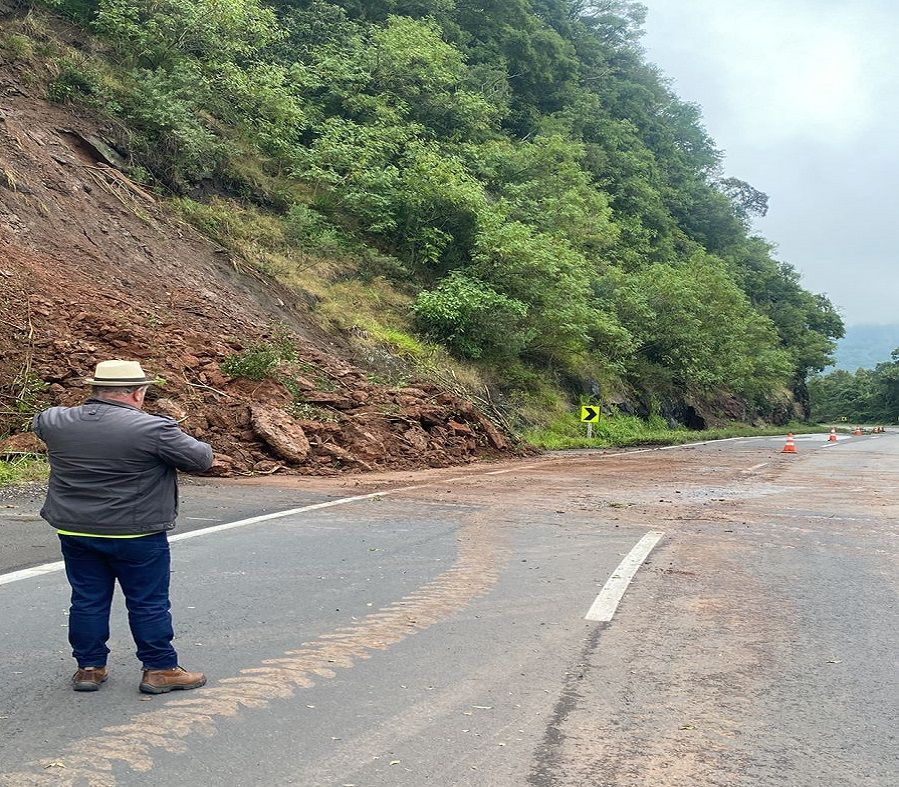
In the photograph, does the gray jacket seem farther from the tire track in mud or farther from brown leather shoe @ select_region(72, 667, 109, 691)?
the tire track in mud

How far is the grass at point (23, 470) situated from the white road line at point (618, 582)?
7886 millimetres

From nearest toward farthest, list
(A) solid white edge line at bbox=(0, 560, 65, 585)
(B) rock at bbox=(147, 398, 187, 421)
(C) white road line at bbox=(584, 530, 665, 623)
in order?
(C) white road line at bbox=(584, 530, 665, 623) → (A) solid white edge line at bbox=(0, 560, 65, 585) → (B) rock at bbox=(147, 398, 187, 421)

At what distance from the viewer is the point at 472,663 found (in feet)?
16.3

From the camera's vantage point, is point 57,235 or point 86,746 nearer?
point 86,746

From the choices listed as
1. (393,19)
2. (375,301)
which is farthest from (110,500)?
(393,19)

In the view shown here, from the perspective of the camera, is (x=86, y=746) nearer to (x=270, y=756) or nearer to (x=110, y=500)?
(x=270, y=756)

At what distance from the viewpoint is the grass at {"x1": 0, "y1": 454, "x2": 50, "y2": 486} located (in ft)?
38.0

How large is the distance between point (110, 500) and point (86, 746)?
1151 millimetres

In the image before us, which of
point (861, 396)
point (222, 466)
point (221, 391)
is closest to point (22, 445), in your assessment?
point (222, 466)

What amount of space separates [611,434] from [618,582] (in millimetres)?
→ 25706

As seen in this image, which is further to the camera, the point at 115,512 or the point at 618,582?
the point at 618,582

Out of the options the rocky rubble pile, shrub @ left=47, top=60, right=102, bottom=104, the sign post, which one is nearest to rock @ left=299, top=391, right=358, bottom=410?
the rocky rubble pile

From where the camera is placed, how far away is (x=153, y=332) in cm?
1611

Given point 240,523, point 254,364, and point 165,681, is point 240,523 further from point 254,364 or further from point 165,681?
point 254,364
